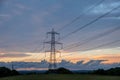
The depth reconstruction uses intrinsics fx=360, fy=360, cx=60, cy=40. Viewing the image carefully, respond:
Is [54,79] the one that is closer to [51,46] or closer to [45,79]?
[45,79]

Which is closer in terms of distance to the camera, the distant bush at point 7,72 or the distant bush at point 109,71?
the distant bush at point 109,71

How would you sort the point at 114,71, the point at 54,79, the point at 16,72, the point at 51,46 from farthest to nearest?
the point at 16,72 < the point at 114,71 < the point at 51,46 < the point at 54,79

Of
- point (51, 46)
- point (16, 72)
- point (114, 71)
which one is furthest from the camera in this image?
point (16, 72)

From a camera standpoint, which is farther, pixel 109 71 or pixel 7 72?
pixel 7 72

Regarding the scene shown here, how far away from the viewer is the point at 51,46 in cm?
7381

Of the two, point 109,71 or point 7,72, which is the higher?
point 7,72

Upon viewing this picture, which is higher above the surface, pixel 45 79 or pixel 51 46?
pixel 51 46

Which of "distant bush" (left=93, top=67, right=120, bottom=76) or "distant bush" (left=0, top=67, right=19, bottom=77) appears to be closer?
"distant bush" (left=93, top=67, right=120, bottom=76)

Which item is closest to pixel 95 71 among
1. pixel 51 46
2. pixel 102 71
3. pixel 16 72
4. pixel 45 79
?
pixel 102 71

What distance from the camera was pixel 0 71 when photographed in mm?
137750

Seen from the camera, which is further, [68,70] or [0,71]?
[0,71]

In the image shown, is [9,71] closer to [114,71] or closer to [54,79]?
[114,71]

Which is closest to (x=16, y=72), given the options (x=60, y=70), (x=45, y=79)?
(x=60, y=70)

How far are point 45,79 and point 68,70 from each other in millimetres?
60415
